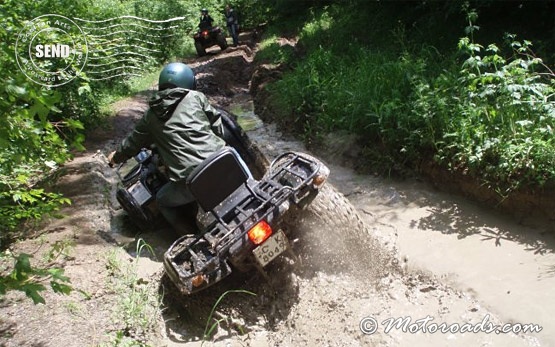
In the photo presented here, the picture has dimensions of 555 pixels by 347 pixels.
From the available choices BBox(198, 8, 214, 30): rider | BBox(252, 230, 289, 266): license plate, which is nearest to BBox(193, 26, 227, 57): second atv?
BBox(198, 8, 214, 30): rider

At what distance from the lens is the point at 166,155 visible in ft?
12.1

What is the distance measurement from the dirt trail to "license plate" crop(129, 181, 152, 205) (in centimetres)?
36

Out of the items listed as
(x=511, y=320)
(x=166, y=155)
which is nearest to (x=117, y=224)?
(x=166, y=155)

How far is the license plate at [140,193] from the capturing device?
4.31 meters

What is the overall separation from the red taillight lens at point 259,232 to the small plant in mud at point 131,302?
94 centimetres

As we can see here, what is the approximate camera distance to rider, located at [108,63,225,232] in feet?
11.7

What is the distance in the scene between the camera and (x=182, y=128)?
362 cm

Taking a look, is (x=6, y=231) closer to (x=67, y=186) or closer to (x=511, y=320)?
(x=67, y=186)

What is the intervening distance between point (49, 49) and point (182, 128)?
9.36 ft

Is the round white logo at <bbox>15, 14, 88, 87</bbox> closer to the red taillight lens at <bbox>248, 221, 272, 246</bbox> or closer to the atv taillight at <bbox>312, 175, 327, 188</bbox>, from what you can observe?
the red taillight lens at <bbox>248, 221, 272, 246</bbox>

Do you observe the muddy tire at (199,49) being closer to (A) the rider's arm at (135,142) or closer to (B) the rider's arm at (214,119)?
(A) the rider's arm at (135,142)

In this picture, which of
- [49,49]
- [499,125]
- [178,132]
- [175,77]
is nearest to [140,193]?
[178,132]

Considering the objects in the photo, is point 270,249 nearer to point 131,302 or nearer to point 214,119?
point 131,302

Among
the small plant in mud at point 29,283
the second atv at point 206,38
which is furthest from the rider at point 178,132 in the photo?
the second atv at point 206,38
